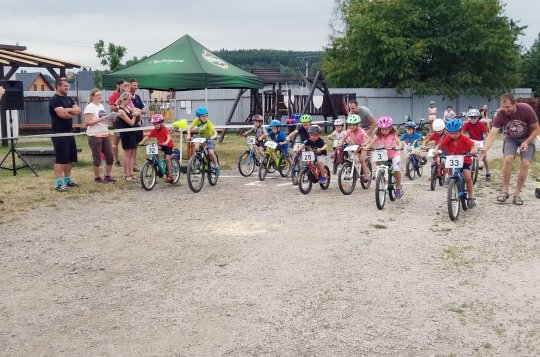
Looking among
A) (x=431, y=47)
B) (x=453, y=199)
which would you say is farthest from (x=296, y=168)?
(x=431, y=47)

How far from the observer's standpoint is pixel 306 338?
16.8 ft

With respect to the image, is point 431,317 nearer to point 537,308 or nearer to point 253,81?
point 537,308

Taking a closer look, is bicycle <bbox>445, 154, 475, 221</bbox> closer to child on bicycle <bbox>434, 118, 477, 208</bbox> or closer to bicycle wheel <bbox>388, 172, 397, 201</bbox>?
child on bicycle <bbox>434, 118, 477, 208</bbox>

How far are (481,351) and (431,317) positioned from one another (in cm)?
73

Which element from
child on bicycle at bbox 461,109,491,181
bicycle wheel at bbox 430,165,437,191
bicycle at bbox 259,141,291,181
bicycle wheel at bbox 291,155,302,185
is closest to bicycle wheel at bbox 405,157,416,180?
child on bicycle at bbox 461,109,491,181

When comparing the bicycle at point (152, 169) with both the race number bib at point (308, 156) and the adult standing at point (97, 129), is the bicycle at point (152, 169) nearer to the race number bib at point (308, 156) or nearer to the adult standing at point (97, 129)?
the adult standing at point (97, 129)

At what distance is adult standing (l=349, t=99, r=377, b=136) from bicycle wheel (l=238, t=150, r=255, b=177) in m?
2.46

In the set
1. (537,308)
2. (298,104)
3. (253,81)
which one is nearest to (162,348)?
(537,308)

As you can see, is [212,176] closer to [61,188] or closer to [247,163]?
[247,163]

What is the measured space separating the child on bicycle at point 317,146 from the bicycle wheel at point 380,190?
1926 mm

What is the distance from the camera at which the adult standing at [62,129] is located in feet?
40.8

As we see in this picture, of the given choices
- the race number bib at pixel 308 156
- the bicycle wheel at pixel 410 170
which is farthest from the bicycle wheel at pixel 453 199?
the bicycle wheel at pixel 410 170

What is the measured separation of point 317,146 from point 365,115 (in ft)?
9.14

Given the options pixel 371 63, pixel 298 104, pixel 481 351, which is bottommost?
pixel 481 351
